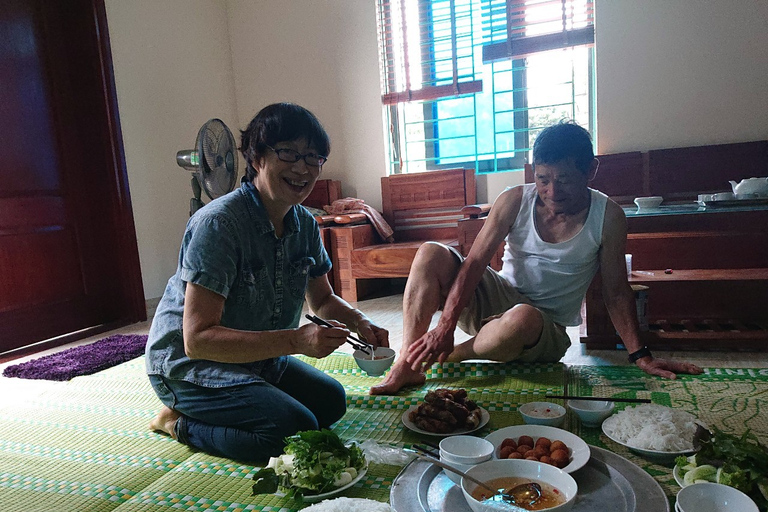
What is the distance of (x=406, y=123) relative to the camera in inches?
183

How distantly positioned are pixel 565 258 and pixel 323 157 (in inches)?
39.9

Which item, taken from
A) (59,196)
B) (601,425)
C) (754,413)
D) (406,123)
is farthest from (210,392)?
(406,123)

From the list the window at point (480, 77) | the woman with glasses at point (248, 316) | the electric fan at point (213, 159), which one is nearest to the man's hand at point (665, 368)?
the woman with glasses at point (248, 316)

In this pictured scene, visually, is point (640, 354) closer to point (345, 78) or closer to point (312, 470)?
point (312, 470)

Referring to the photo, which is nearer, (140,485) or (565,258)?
(140,485)

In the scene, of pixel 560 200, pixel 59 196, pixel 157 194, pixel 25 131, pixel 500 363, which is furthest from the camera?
pixel 157 194

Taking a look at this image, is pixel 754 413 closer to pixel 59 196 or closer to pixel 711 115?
pixel 711 115

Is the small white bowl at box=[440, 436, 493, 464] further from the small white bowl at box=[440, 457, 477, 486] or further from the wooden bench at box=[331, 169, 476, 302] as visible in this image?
the wooden bench at box=[331, 169, 476, 302]

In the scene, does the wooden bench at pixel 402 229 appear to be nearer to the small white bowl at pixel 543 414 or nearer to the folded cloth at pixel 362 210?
the folded cloth at pixel 362 210

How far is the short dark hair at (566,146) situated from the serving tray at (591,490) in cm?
102

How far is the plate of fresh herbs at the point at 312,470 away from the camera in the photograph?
1.14m

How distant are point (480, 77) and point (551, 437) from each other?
369 centimetres

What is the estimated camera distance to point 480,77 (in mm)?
4316

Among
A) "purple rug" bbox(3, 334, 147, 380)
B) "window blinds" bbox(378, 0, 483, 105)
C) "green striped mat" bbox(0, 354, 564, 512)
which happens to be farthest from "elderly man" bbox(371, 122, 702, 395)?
"window blinds" bbox(378, 0, 483, 105)
